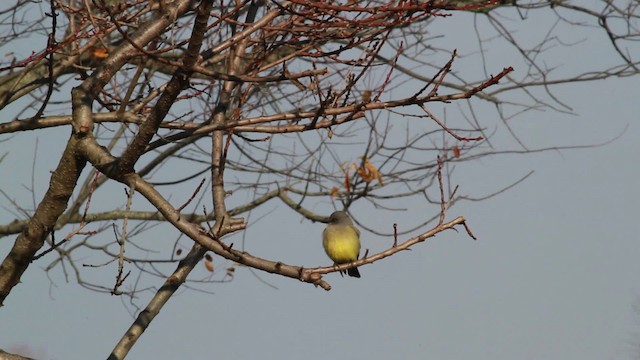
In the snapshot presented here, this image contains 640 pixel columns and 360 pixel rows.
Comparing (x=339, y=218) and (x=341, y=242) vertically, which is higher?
(x=339, y=218)

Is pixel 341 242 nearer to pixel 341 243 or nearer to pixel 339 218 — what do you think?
pixel 341 243

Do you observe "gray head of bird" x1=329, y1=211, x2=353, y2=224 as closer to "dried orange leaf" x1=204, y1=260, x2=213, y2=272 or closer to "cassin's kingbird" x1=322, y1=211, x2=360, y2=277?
"cassin's kingbird" x1=322, y1=211, x2=360, y2=277

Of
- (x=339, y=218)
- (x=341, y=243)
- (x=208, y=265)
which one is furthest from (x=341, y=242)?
(x=208, y=265)

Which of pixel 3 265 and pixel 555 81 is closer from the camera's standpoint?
pixel 3 265

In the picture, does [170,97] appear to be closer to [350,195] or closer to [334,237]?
[334,237]

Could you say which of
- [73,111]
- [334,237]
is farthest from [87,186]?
[73,111]

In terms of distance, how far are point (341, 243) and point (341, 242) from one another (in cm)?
1

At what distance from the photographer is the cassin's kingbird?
6996 millimetres

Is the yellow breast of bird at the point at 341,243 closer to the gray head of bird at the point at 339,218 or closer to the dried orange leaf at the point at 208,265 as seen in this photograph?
the gray head of bird at the point at 339,218

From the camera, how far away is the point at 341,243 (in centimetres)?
701

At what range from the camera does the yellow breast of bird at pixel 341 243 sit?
23.0 feet

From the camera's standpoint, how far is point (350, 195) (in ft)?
30.4

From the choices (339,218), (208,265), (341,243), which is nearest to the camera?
(341,243)

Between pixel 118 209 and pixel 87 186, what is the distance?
20.0 inches
